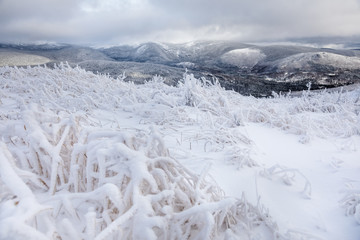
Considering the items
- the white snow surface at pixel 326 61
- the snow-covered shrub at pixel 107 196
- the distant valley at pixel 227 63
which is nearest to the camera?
A: the snow-covered shrub at pixel 107 196

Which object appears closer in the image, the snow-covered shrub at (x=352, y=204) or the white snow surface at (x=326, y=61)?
the snow-covered shrub at (x=352, y=204)

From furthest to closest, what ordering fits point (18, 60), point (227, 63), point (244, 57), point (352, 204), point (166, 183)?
point (227, 63), point (244, 57), point (18, 60), point (352, 204), point (166, 183)

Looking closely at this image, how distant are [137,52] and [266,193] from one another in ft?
254

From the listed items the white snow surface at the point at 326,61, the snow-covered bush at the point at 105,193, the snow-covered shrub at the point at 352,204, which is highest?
the snow-covered bush at the point at 105,193

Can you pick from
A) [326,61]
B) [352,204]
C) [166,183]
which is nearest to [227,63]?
[326,61]

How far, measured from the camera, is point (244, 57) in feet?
206

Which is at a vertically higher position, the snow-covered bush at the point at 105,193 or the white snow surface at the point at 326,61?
the snow-covered bush at the point at 105,193

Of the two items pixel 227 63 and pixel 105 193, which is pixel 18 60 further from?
pixel 227 63

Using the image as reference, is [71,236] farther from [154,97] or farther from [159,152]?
[154,97]

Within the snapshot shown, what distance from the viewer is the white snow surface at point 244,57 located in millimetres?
59344

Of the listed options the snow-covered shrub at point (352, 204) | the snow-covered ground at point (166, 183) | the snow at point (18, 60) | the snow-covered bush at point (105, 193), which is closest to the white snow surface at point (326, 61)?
the snow at point (18, 60)

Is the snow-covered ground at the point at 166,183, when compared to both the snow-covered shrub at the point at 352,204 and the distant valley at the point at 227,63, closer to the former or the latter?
the snow-covered shrub at the point at 352,204

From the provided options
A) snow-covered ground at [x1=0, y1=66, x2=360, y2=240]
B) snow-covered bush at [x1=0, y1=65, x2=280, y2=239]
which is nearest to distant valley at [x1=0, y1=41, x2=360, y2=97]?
snow-covered ground at [x1=0, y1=66, x2=360, y2=240]

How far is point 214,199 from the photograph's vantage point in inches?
47.6
